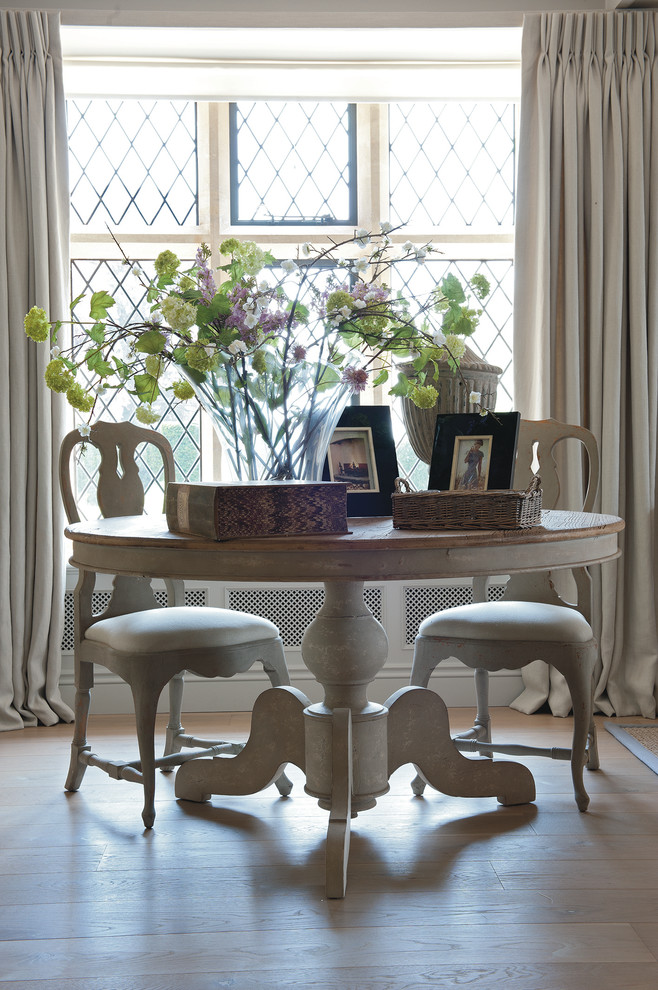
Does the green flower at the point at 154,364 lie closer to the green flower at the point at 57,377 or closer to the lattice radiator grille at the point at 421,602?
the green flower at the point at 57,377

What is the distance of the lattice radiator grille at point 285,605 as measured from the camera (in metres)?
3.31

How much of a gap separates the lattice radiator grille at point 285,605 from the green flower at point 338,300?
1620mm

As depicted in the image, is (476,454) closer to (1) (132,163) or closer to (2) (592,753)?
(2) (592,753)

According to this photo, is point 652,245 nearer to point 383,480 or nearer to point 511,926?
point 383,480

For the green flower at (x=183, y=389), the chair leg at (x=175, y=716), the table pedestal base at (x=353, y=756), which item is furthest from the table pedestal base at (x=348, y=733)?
the green flower at (x=183, y=389)

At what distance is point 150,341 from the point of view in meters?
1.81

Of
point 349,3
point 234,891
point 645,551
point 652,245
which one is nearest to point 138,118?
point 349,3

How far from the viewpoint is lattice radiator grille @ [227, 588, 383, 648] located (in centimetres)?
331

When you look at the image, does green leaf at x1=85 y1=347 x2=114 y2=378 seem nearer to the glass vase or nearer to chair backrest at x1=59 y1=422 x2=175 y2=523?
the glass vase

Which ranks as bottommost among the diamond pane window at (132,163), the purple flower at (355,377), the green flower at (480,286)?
the purple flower at (355,377)

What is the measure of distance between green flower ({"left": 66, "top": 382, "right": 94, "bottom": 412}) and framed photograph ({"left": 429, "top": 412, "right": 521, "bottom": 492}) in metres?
0.70

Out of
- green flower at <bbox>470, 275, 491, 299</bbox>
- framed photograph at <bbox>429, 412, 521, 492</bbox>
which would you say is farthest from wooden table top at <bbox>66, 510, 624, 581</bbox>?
green flower at <bbox>470, 275, 491, 299</bbox>

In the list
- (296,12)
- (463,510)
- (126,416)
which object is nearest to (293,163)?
(296,12)

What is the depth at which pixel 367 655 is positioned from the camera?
6.55 ft
